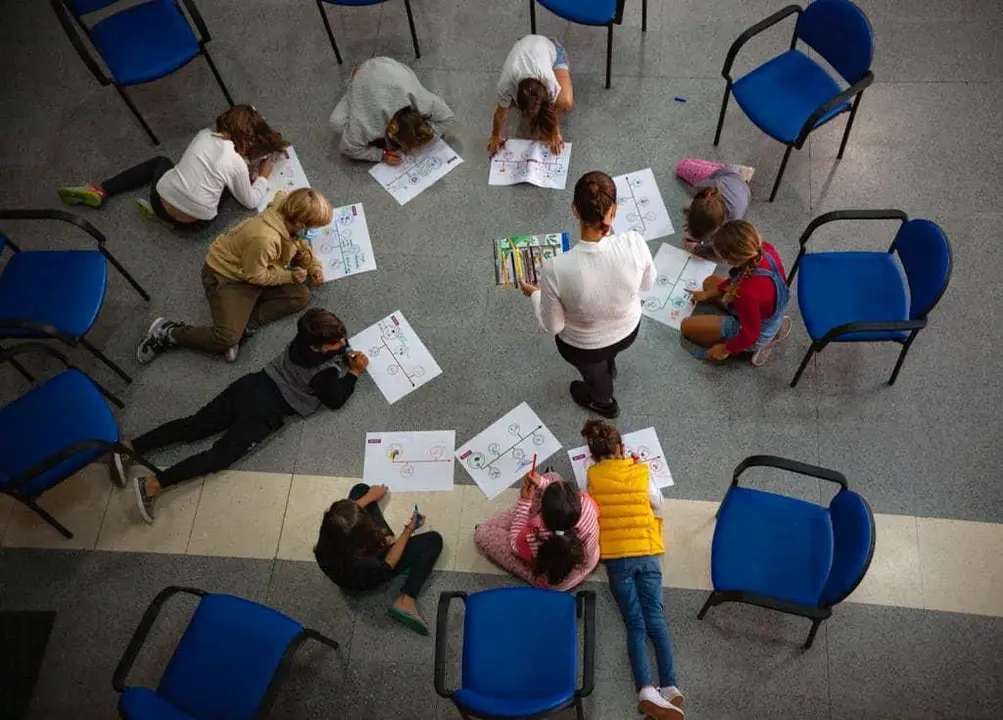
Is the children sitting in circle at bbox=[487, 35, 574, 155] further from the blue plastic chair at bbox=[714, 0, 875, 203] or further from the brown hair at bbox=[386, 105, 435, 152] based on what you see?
the blue plastic chair at bbox=[714, 0, 875, 203]

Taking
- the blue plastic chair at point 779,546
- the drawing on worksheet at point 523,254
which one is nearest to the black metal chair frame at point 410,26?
the drawing on worksheet at point 523,254

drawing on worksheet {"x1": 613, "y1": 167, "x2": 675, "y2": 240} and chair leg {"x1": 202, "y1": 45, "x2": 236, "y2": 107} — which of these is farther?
chair leg {"x1": 202, "y1": 45, "x2": 236, "y2": 107}

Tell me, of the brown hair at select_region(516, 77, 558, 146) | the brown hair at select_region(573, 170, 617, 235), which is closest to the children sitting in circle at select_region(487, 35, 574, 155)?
the brown hair at select_region(516, 77, 558, 146)

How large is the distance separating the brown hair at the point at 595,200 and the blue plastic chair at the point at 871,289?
1.15 meters

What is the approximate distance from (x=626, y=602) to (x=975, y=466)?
1.68 meters

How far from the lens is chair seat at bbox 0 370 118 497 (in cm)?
303

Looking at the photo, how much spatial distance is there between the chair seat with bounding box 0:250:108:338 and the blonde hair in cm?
88

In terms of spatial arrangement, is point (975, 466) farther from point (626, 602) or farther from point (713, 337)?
point (626, 602)

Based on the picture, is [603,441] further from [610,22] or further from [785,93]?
[610,22]

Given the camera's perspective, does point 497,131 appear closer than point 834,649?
No

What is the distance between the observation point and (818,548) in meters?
2.69

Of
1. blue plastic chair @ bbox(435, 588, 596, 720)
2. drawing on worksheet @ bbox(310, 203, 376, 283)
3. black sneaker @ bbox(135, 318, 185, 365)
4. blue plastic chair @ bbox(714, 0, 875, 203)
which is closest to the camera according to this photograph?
blue plastic chair @ bbox(435, 588, 596, 720)

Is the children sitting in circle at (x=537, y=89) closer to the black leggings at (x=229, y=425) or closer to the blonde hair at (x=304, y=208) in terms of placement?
the blonde hair at (x=304, y=208)

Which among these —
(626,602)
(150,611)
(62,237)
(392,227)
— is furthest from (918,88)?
(62,237)
